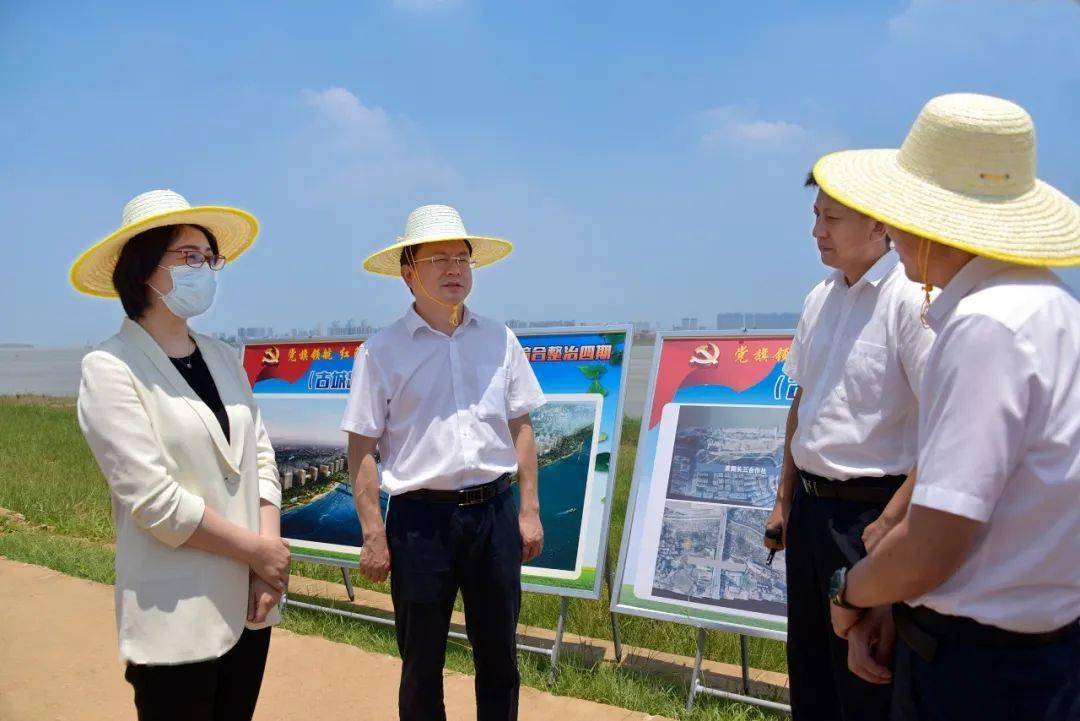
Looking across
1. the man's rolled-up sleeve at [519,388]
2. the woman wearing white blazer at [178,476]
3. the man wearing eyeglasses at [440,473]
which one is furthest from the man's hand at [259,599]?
the man's rolled-up sleeve at [519,388]

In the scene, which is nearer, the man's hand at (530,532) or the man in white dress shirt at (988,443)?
the man in white dress shirt at (988,443)

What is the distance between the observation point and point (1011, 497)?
159cm

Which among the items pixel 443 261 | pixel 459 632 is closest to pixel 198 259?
pixel 443 261

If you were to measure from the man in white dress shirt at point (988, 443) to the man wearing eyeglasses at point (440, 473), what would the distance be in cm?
154

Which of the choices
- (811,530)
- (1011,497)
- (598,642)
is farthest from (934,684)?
(598,642)

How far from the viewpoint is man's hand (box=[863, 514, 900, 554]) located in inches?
79.5

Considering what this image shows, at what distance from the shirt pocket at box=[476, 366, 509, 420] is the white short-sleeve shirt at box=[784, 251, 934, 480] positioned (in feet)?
3.43

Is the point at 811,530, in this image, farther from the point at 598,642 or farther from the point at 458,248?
the point at 598,642

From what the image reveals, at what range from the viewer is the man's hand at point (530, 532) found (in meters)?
3.33

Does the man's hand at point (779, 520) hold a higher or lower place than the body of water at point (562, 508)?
higher

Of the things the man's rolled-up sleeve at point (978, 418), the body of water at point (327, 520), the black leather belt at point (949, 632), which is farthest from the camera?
the body of water at point (327, 520)

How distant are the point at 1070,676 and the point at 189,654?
196 cm

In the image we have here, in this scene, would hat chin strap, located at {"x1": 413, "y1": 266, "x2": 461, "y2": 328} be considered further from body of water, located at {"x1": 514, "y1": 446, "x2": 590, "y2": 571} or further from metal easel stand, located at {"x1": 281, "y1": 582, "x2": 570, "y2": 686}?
metal easel stand, located at {"x1": 281, "y1": 582, "x2": 570, "y2": 686}

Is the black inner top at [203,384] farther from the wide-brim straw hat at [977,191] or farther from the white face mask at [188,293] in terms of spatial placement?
the wide-brim straw hat at [977,191]
